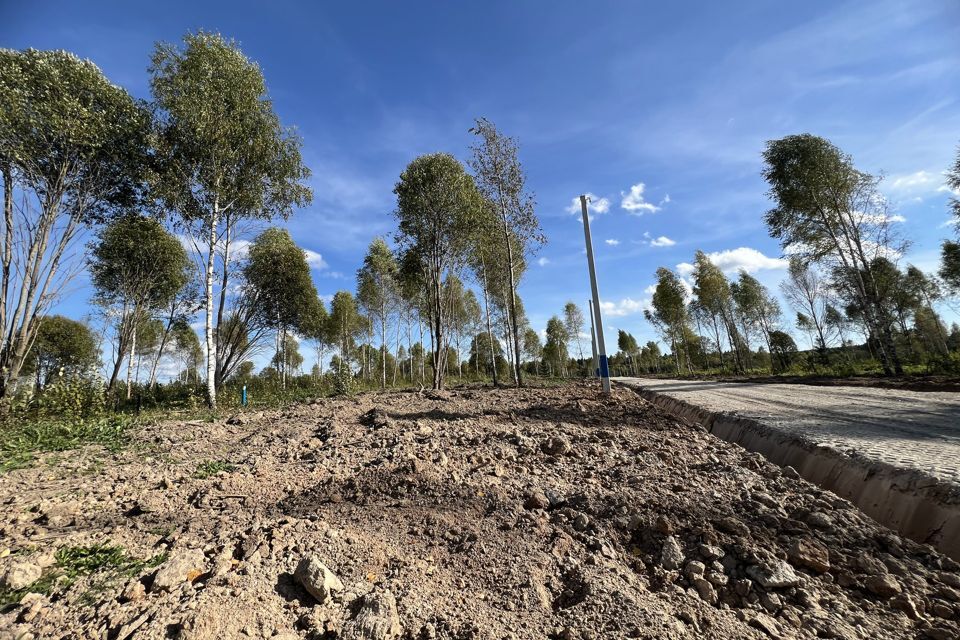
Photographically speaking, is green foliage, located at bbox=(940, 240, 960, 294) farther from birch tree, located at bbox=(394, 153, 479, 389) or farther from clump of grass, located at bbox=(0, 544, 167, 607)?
clump of grass, located at bbox=(0, 544, 167, 607)

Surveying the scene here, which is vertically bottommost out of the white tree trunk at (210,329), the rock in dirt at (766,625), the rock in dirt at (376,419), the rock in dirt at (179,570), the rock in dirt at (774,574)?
the rock in dirt at (766,625)

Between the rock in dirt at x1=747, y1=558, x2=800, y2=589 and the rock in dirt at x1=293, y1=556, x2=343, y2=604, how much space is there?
2233 mm

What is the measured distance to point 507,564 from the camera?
2.13 m

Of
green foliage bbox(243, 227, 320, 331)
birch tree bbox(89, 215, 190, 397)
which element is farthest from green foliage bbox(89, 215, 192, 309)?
green foliage bbox(243, 227, 320, 331)

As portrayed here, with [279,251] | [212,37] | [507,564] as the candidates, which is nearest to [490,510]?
[507,564]

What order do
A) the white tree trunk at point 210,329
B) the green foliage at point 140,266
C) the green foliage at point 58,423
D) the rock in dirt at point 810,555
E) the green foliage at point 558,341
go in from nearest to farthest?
the rock in dirt at point 810,555
the green foliage at point 58,423
the white tree trunk at point 210,329
the green foliage at point 140,266
the green foliage at point 558,341

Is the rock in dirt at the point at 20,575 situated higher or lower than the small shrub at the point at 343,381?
lower

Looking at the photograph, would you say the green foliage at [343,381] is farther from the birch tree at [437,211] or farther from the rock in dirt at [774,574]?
the rock in dirt at [774,574]

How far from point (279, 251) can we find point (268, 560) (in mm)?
18563

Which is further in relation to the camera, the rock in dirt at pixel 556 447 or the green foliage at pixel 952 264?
the green foliage at pixel 952 264

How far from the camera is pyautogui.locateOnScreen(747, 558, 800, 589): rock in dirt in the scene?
190cm

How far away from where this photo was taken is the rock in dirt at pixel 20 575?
177 centimetres

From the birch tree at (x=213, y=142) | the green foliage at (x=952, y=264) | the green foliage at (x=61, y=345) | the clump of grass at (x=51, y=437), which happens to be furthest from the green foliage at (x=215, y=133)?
the green foliage at (x=952, y=264)

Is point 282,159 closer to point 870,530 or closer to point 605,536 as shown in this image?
point 605,536
